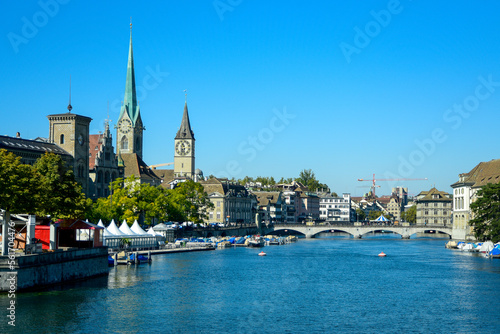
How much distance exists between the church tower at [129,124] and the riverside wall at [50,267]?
125m

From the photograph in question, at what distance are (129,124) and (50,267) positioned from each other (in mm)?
139230

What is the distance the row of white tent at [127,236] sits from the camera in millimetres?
84938

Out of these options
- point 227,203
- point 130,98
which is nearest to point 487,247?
point 227,203

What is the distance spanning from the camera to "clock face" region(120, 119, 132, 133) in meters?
189

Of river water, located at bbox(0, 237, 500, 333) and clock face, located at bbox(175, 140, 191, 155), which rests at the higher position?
clock face, located at bbox(175, 140, 191, 155)

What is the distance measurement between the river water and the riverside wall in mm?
1023

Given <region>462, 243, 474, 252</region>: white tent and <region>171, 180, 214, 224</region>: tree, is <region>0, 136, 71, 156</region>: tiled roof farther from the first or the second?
<region>462, 243, 474, 252</region>: white tent

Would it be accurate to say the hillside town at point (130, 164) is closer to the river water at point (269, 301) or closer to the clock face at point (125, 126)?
the clock face at point (125, 126)

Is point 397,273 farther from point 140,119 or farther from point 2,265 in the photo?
point 140,119

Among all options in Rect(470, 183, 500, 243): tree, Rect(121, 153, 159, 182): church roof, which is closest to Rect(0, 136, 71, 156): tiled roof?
Rect(121, 153, 159, 182): church roof

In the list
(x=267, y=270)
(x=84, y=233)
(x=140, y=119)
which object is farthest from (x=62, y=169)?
(x=140, y=119)

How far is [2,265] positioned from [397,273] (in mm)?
41620

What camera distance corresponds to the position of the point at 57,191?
62875 millimetres

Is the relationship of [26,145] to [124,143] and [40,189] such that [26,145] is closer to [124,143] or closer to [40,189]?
[40,189]
